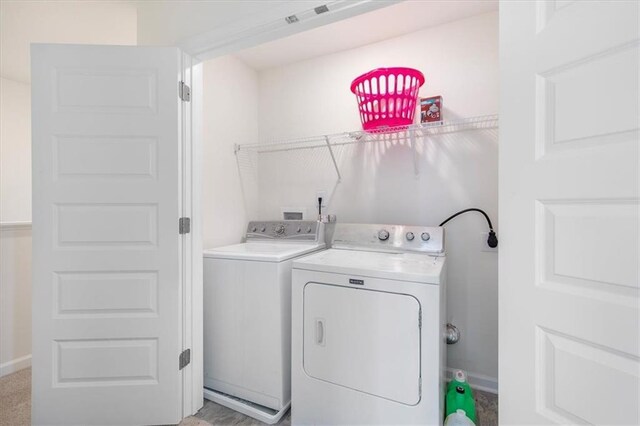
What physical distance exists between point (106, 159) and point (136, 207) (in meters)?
0.29

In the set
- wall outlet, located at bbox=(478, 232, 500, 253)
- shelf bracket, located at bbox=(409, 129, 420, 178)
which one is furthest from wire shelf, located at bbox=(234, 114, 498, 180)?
wall outlet, located at bbox=(478, 232, 500, 253)

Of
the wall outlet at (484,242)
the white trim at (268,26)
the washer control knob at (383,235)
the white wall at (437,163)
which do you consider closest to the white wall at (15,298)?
the white trim at (268,26)

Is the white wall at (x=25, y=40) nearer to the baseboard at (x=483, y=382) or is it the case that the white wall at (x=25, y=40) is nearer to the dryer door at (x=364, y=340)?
the dryer door at (x=364, y=340)

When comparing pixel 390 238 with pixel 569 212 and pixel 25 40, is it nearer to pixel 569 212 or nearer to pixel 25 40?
pixel 569 212

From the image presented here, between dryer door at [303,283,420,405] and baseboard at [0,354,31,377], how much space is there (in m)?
2.25

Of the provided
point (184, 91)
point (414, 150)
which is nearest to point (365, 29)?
point (414, 150)

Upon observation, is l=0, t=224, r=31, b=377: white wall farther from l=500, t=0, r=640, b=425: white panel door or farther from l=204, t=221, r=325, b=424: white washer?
l=500, t=0, r=640, b=425: white panel door

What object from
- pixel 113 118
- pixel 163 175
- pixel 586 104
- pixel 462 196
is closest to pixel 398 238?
pixel 462 196

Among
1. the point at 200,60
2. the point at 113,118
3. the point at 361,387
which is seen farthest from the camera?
the point at 200,60

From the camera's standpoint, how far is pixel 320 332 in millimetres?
1470

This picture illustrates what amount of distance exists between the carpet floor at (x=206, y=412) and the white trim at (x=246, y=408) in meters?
0.02

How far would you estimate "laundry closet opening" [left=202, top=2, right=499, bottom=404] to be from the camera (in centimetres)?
188

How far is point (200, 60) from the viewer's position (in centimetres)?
166

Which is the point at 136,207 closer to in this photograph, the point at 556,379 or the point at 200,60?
the point at 200,60
